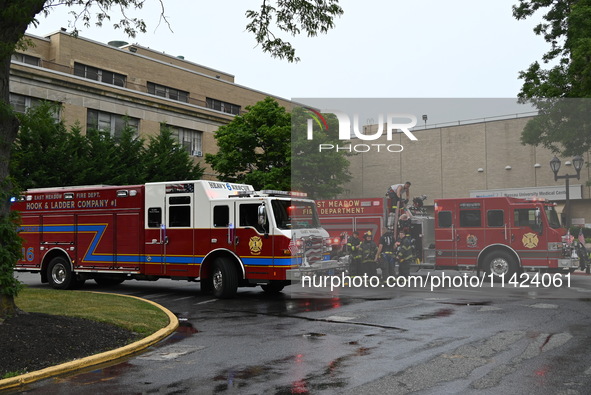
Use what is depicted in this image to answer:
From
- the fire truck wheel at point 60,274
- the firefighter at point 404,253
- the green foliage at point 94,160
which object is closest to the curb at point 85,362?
the fire truck wheel at point 60,274

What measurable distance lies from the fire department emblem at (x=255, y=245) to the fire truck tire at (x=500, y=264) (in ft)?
24.9

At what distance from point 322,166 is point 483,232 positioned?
5702 millimetres

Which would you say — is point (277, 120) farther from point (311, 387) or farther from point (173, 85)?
point (311, 387)

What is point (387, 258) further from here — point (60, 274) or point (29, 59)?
point (29, 59)

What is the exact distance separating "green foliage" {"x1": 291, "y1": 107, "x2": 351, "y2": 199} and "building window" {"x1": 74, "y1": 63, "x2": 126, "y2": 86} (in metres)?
25.6

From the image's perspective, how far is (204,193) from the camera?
15281 mm

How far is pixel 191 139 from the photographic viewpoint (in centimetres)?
4803

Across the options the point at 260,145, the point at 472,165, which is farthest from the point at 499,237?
the point at 260,145

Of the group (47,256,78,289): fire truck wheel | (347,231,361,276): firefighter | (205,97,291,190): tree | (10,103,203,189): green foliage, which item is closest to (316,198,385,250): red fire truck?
(347,231,361,276): firefighter

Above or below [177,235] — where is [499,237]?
below

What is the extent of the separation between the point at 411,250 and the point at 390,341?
9852 mm

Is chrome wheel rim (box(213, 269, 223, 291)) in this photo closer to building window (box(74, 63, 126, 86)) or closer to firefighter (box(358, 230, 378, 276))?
firefighter (box(358, 230, 378, 276))

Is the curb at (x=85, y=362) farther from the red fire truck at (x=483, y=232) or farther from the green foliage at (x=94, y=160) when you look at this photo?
the green foliage at (x=94, y=160)

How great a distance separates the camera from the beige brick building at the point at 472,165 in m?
17.0
